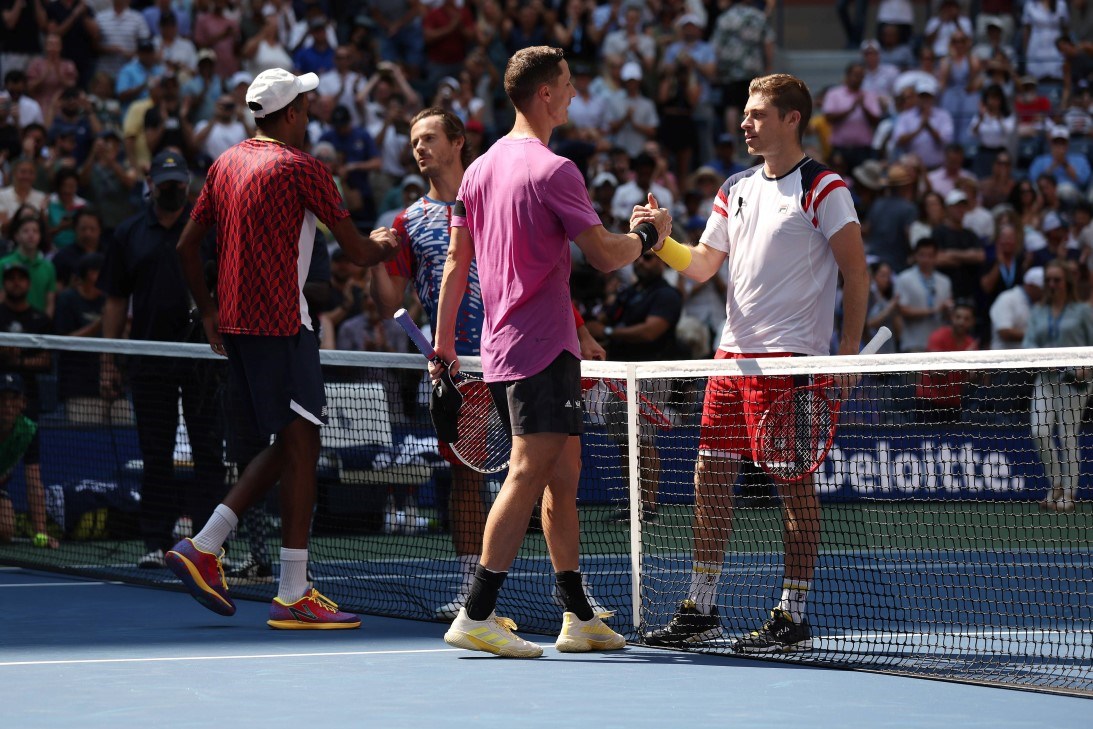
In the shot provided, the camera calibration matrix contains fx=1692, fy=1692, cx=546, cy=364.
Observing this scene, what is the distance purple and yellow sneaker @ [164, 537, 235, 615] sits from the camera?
6.93 metres

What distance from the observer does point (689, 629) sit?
6.63 metres

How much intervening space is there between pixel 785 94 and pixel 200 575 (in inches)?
120

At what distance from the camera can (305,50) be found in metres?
19.0

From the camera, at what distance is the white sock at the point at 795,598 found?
649cm

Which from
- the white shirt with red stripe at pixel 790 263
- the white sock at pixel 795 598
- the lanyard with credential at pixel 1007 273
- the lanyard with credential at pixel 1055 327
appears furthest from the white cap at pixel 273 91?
the lanyard with credential at pixel 1007 273

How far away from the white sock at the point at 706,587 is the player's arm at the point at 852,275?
1.00 m

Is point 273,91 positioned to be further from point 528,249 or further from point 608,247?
point 608,247

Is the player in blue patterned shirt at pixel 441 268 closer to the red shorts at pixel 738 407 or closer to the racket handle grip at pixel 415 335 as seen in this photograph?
the racket handle grip at pixel 415 335

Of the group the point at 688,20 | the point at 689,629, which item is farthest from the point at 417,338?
the point at 688,20

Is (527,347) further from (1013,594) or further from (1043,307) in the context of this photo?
(1043,307)

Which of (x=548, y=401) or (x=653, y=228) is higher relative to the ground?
(x=653, y=228)

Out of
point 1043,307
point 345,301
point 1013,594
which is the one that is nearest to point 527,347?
point 1013,594

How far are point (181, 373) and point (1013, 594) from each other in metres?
4.46

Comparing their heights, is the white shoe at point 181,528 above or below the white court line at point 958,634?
above
